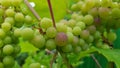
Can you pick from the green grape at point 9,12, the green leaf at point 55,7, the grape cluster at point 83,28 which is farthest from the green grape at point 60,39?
the green leaf at point 55,7

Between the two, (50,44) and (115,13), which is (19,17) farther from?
(115,13)

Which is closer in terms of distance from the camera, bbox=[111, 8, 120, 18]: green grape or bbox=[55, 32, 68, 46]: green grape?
bbox=[55, 32, 68, 46]: green grape

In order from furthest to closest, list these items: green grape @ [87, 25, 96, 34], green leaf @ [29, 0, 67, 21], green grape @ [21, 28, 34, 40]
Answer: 1. green leaf @ [29, 0, 67, 21]
2. green grape @ [87, 25, 96, 34]
3. green grape @ [21, 28, 34, 40]

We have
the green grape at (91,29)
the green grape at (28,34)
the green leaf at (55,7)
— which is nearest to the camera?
the green grape at (28,34)

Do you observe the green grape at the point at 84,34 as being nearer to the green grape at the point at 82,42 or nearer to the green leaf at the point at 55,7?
the green grape at the point at 82,42

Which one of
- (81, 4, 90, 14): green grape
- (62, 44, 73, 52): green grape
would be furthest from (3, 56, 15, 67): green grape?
(81, 4, 90, 14): green grape

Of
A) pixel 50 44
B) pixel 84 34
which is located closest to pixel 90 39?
pixel 84 34

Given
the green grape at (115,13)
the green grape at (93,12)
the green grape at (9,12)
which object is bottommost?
the green grape at (115,13)

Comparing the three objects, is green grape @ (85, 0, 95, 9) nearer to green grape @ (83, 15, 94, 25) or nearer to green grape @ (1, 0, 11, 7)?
green grape @ (83, 15, 94, 25)
